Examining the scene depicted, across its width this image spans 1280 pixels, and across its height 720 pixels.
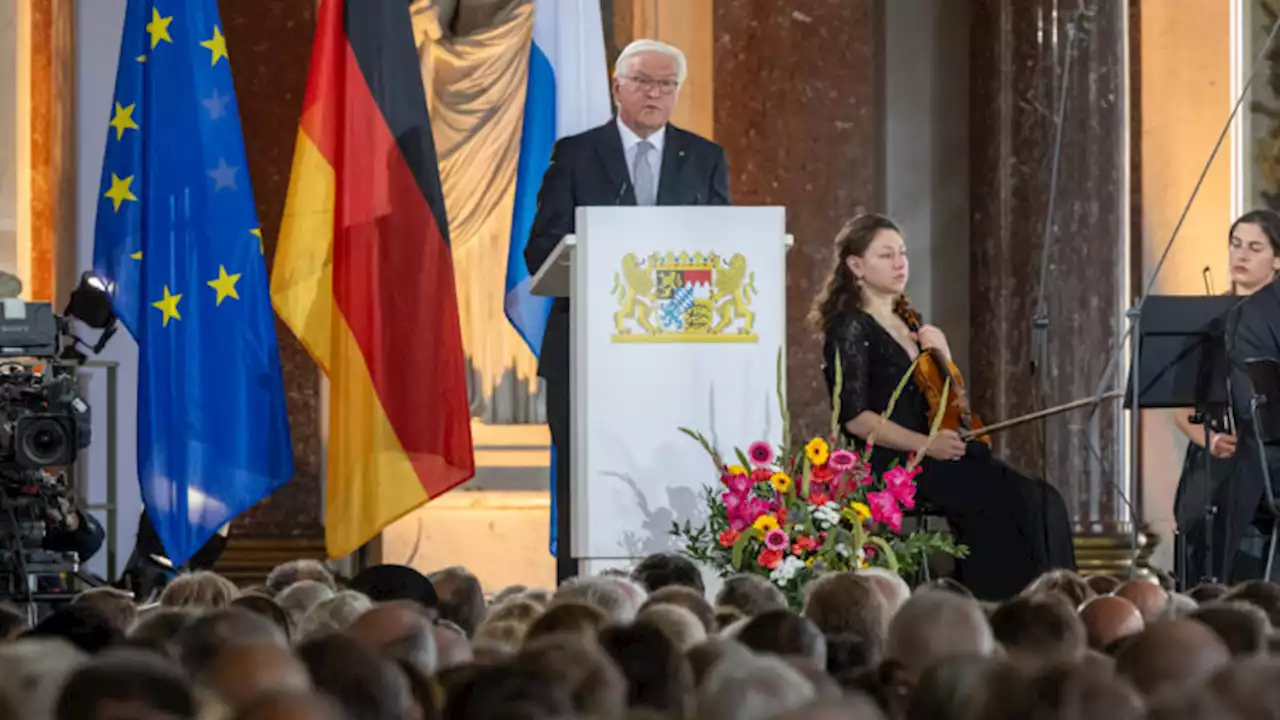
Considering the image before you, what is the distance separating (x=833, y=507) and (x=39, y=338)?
2.86 metres

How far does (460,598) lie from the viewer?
411 cm

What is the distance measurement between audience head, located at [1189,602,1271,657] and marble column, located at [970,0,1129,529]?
4.85 metres

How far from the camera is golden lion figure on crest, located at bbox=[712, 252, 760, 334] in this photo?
5.09 metres

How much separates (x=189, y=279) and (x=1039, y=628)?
3994mm

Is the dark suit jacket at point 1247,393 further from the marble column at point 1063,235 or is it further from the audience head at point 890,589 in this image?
the audience head at point 890,589

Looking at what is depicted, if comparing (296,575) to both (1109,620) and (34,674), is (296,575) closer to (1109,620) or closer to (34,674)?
(1109,620)

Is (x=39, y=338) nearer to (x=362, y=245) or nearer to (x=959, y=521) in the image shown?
(x=362, y=245)

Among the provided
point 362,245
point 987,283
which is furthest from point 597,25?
point 987,283

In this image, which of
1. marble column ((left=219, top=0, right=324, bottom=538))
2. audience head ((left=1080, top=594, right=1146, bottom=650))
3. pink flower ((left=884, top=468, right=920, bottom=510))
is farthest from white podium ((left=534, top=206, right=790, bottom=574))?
marble column ((left=219, top=0, right=324, bottom=538))

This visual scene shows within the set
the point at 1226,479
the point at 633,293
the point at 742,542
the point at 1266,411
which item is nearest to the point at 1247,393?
the point at 1266,411

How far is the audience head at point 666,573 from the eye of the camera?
4.40 metres

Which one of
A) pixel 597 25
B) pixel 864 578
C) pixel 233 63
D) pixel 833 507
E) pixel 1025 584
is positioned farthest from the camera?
pixel 233 63

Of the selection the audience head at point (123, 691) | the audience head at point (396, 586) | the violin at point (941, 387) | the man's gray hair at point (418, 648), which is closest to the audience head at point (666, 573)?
the audience head at point (396, 586)

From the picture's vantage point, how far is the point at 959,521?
20.8 feet
